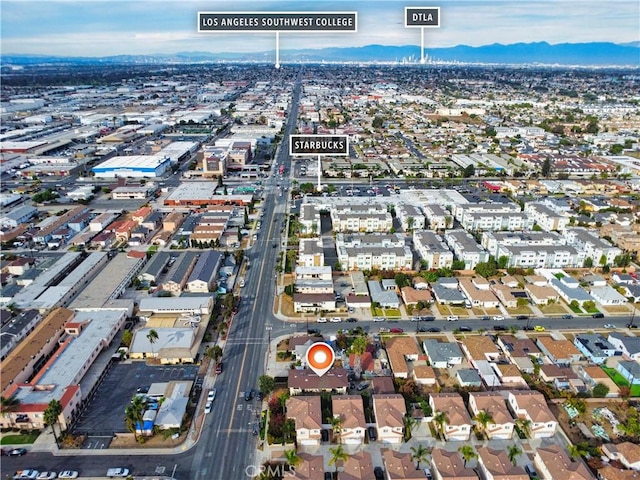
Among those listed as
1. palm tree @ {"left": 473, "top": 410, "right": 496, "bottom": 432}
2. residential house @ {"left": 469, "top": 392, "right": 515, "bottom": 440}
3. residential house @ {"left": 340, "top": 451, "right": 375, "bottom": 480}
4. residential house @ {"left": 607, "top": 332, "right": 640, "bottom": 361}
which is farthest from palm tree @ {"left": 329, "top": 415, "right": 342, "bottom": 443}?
residential house @ {"left": 607, "top": 332, "right": 640, "bottom": 361}

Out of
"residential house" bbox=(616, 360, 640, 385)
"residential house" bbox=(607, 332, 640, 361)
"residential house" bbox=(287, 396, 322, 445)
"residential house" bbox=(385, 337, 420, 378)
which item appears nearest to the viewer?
"residential house" bbox=(287, 396, 322, 445)

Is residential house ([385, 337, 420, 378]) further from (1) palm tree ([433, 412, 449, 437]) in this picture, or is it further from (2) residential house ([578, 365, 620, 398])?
(2) residential house ([578, 365, 620, 398])

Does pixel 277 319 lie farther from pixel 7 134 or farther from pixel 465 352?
pixel 7 134

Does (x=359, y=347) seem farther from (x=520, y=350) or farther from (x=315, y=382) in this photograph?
(x=520, y=350)

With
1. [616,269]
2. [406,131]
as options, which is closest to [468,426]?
[616,269]

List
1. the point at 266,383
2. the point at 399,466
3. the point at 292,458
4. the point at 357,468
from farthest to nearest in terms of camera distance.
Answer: the point at 266,383, the point at 399,466, the point at 357,468, the point at 292,458

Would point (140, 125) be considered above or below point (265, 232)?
above

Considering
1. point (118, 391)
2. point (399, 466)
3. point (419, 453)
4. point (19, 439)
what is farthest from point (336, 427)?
point (19, 439)
